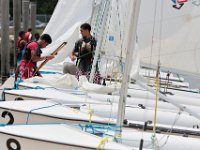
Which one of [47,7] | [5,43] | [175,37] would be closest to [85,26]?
[175,37]

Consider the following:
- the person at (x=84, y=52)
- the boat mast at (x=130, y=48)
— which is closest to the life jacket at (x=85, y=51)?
the person at (x=84, y=52)

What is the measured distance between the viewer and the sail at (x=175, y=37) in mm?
5316

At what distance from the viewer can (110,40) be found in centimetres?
774

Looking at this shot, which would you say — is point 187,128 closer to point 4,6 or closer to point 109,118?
point 109,118

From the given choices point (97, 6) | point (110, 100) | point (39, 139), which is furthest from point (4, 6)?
point (39, 139)

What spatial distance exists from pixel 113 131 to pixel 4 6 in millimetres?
8159

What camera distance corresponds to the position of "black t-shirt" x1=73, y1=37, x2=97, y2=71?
848cm

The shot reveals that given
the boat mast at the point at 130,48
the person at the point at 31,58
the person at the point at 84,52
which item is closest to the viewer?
the boat mast at the point at 130,48

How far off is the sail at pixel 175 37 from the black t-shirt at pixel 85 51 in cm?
301

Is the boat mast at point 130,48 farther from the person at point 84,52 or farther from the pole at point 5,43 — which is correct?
the pole at point 5,43

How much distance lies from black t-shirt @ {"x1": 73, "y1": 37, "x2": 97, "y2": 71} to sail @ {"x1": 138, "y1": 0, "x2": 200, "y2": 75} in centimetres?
301

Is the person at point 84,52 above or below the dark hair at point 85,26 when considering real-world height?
below

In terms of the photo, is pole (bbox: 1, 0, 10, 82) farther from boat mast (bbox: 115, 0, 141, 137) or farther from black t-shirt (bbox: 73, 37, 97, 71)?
boat mast (bbox: 115, 0, 141, 137)

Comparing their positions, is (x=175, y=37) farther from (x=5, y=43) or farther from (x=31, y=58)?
(x=5, y=43)
